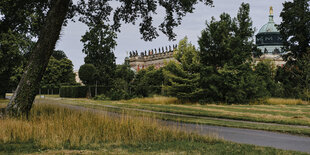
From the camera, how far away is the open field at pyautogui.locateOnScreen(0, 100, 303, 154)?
6961mm

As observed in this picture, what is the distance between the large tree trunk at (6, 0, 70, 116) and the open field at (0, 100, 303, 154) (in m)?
1.83

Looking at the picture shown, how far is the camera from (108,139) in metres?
8.38

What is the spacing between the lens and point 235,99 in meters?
27.3

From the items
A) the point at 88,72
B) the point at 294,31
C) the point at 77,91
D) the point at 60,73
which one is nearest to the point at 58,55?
the point at 60,73

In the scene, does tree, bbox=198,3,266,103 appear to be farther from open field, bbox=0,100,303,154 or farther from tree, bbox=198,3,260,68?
open field, bbox=0,100,303,154

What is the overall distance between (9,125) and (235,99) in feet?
70.7

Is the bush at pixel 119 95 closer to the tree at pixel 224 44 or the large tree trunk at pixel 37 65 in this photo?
the tree at pixel 224 44

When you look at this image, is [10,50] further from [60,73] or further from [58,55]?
[58,55]

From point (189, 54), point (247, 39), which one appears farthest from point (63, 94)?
point (247, 39)

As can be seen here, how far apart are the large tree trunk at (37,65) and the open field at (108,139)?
1833 mm

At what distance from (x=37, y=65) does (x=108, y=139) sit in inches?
195

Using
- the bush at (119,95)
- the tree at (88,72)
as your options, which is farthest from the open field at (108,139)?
the tree at (88,72)

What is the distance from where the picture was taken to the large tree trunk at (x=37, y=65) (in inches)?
447

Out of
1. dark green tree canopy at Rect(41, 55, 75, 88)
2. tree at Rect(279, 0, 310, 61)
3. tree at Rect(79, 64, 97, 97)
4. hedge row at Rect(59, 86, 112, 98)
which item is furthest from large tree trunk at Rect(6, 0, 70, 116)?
dark green tree canopy at Rect(41, 55, 75, 88)
